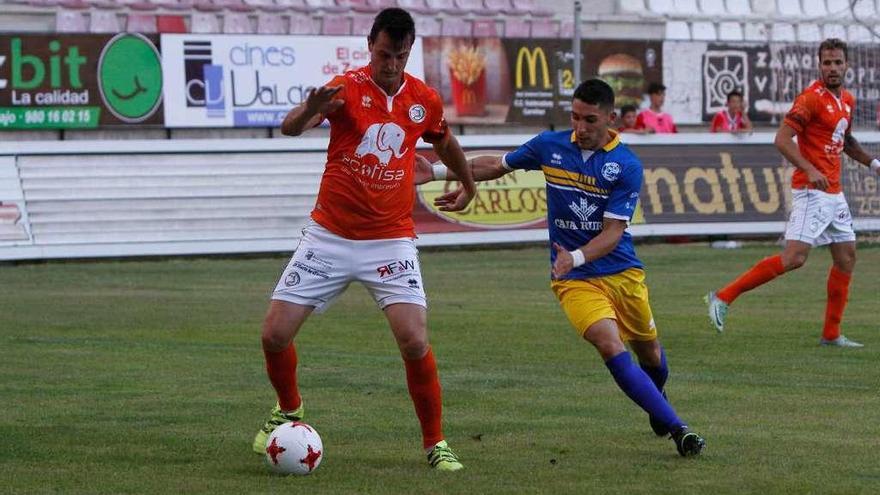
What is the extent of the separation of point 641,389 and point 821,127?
575 centimetres

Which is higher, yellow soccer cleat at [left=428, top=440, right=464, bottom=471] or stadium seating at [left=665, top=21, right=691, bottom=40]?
stadium seating at [left=665, top=21, right=691, bottom=40]

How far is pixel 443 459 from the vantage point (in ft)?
25.9

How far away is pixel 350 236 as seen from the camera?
809 centimetres

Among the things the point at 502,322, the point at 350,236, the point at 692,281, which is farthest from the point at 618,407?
the point at 692,281

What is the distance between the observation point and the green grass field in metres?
7.71

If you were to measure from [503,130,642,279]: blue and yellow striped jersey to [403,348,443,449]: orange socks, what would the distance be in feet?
3.01

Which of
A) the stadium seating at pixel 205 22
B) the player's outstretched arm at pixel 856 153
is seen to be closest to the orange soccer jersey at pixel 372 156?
the player's outstretched arm at pixel 856 153

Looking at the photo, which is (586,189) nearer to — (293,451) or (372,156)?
Answer: (372,156)

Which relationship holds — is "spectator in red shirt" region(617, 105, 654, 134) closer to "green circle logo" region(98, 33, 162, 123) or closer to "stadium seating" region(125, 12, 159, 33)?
"green circle logo" region(98, 33, 162, 123)

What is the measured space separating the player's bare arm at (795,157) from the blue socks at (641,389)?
4950 millimetres

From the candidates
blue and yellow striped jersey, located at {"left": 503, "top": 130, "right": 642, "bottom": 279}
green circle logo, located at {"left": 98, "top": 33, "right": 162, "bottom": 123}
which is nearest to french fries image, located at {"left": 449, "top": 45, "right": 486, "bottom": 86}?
green circle logo, located at {"left": 98, "top": 33, "right": 162, "bottom": 123}

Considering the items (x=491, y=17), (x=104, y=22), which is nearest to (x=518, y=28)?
(x=491, y=17)

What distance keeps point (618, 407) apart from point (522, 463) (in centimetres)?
204

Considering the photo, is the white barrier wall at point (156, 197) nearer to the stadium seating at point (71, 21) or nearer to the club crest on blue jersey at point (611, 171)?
the stadium seating at point (71, 21)
